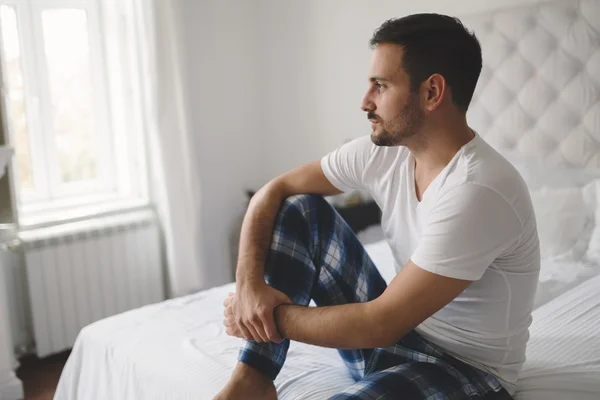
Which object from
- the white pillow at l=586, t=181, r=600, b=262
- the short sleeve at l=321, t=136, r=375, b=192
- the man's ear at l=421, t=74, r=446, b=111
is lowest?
the white pillow at l=586, t=181, r=600, b=262

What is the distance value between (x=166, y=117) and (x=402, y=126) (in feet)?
6.26

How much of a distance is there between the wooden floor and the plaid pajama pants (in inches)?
63.8

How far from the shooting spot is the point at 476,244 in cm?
114

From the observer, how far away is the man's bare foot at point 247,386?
4.13 feet

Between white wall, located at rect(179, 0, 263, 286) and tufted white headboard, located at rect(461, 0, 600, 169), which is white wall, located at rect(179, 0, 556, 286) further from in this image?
tufted white headboard, located at rect(461, 0, 600, 169)

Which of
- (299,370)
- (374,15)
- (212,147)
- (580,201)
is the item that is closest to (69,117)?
(212,147)

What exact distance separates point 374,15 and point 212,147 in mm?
1168

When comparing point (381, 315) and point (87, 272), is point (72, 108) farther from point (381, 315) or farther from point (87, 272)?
point (381, 315)

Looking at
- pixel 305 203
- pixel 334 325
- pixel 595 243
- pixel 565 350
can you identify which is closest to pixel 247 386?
pixel 334 325

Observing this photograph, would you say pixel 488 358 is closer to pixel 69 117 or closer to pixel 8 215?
pixel 8 215

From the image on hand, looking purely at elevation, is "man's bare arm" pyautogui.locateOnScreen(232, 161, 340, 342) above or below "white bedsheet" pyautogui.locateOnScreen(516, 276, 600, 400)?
above

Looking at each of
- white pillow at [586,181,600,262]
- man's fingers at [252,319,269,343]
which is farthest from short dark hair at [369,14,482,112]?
white pillow at [586,181,600,262]

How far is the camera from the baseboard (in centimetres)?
242

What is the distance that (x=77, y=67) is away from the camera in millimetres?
3086
